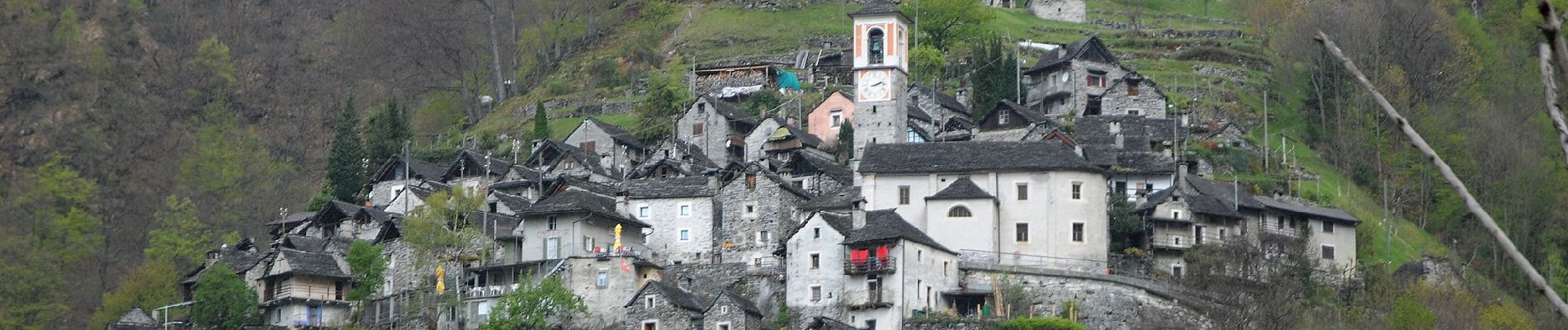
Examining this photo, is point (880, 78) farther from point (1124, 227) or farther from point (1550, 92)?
point (1550, 92)

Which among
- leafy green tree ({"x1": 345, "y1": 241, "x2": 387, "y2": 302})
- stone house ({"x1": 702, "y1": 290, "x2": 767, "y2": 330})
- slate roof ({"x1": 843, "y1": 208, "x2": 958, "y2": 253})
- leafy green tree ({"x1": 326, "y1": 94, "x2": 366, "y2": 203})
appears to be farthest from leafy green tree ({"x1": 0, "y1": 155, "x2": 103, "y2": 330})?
slate roof ({"x1": 843, "y1": 208, "x2": 958, "y2": 253})

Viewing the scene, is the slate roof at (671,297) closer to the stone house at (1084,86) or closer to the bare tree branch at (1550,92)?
the stone house at (1084,86)

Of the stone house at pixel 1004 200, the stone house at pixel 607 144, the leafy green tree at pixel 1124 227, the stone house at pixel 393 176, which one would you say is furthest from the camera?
the stone house at pixel 607 144

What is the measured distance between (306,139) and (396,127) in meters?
18.6

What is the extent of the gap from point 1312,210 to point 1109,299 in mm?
10166

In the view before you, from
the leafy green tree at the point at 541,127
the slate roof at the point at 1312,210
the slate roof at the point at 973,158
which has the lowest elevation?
the slate roof at the point at 1312,210

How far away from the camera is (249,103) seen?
331 feet

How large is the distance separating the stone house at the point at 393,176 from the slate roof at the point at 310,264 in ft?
30.1

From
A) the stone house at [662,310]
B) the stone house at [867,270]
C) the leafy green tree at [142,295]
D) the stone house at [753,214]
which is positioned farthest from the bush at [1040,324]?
the leafy green tree at [142,295]

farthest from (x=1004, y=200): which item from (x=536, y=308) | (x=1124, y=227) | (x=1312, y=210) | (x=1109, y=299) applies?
(x=536, y=308)

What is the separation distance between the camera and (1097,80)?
7575 centimetres

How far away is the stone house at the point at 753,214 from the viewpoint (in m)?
58.5

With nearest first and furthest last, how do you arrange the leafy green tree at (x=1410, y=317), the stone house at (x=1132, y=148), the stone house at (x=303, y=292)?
the leafy green tree at (x=1410, y=317) < the stone house at (x=1132, y=148) < the stone house at (x=303, y=292)

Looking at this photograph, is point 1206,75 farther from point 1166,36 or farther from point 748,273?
point 748,273
